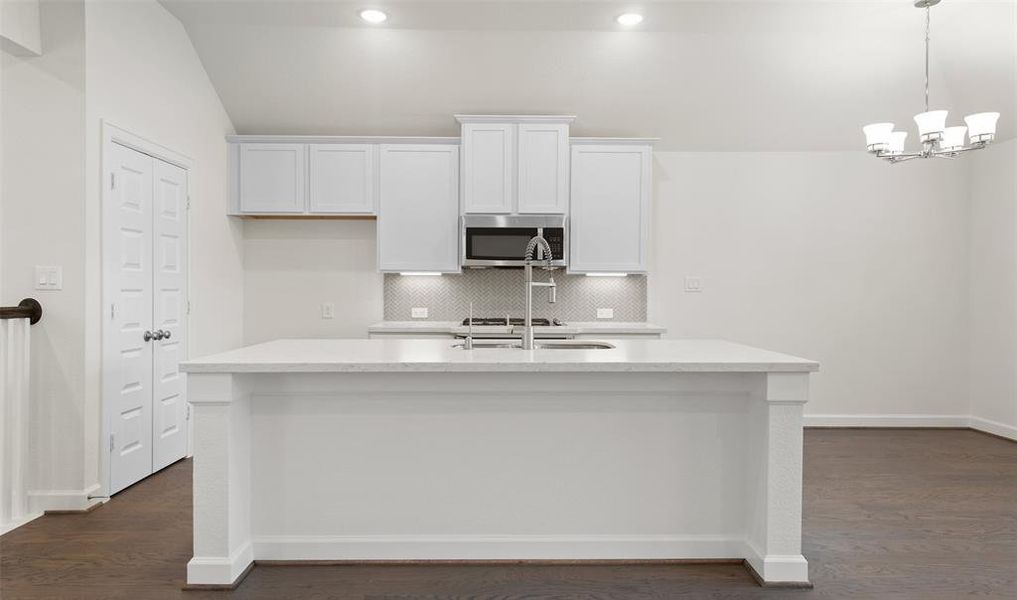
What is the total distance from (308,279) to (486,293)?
5.19 ft

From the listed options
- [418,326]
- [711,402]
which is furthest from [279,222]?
[711,402]

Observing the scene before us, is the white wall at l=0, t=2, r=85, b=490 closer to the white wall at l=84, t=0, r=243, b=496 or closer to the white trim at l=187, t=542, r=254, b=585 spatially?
the white wall at l=84, t=0, r=243, b=496

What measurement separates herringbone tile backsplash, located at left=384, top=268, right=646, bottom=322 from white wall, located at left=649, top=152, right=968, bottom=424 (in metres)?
0.22

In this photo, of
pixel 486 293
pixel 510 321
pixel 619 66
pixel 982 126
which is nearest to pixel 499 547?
pixel 510 321

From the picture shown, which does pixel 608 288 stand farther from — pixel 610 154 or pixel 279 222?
pixel 279 222

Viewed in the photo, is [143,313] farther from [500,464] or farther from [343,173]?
[500,464]

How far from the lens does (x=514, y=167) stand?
4.82 m

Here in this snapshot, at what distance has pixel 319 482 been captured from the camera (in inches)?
100

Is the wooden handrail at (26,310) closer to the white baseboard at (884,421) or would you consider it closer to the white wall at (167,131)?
the white wall at (167,131)

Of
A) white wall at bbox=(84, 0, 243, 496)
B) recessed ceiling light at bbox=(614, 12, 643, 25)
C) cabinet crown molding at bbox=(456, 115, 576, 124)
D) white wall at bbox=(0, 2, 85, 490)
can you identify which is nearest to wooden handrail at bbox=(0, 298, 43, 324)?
white wall at bbox=(0, 2, 85, 490)

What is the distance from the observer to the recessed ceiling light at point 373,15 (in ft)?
13.3

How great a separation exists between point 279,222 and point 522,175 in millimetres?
2200

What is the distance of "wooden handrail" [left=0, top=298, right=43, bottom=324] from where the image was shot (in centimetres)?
297

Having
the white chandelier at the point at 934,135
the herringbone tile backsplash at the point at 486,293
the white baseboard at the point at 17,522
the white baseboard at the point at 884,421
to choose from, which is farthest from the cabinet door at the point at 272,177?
the white baseboard at the point at 884,421
